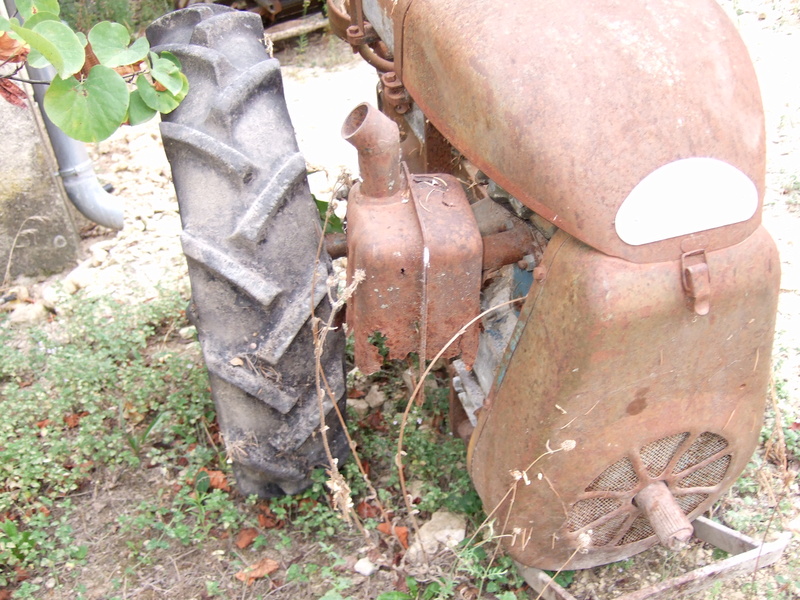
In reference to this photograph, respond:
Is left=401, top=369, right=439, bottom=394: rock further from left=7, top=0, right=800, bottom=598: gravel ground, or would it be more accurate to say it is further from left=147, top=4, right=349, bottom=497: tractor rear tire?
left=7, top=0, right=800, bottom=598: gravel ground

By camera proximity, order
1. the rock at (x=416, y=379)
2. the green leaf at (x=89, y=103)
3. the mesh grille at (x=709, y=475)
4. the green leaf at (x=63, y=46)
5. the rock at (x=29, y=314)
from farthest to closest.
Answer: the rock at (x=29, y=314), the rock at (x=416, y=379), the mesh grille at (x=709, y=475), the green leaf at (x=89, y=103), the green leaf at (x=63, y=46)

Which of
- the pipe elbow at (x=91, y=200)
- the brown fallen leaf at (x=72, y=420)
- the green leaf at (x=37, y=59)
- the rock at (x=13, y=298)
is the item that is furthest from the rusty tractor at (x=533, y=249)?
the rock at (x=13, y=298)

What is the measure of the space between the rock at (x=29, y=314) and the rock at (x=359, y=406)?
139 cm

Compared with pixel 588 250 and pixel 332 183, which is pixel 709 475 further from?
pixel 332 183

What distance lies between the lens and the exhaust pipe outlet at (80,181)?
9.85 feet

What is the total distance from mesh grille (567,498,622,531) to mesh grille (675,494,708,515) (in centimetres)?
17

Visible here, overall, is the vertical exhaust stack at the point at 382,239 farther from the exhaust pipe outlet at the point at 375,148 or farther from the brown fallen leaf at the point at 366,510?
the brown fallen leaf at the point at 366,510

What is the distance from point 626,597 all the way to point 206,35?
1.66 m

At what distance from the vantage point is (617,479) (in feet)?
4.97

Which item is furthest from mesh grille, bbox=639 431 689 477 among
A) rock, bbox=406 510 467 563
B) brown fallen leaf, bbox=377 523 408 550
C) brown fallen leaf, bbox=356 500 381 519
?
brown fallen leaf, bbox=356 500 381 519

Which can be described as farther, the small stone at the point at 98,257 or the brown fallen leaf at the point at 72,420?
the small stone at the point at 98,257

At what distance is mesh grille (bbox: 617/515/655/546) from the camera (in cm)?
166

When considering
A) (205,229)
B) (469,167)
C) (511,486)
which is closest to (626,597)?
(511,486)

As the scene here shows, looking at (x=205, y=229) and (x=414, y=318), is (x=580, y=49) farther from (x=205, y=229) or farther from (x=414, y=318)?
(x=205, y=229)
